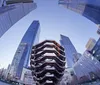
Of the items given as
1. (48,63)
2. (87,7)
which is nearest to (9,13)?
(87,7)

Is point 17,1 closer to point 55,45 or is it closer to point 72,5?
point 72,5

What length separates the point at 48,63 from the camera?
80750 mm

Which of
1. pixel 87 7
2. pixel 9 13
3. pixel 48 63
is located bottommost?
pixel 48 63

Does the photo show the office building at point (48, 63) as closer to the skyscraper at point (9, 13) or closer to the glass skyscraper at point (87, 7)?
the glass skyscraper at point (87, 7)

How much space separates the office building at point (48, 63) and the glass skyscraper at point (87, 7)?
79.4 ft

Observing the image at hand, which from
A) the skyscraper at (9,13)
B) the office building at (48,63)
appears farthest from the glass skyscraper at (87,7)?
the skyscraper at (9,13)

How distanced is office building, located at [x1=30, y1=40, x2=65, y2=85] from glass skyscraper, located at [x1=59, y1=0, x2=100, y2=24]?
24.2 m

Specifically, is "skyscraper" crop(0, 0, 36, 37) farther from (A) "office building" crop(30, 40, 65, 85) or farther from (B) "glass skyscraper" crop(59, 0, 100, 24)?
(B) "glass skyscraper" crop(59, 0, 100, 24)

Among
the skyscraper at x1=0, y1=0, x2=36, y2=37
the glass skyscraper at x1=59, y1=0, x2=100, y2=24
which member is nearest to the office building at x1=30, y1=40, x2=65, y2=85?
the glass skyscraper at x1=59, y1=0, x2=100, y2=24

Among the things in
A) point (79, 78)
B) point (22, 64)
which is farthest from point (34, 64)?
point (22, 64)

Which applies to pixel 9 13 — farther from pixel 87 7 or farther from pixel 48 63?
Result: pixel 48 63

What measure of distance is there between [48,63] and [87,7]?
1554 inches

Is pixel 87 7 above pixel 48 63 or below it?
above

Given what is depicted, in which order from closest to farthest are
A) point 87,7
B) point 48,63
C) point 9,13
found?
point 48,63 → point 87,7 → point 9,13
